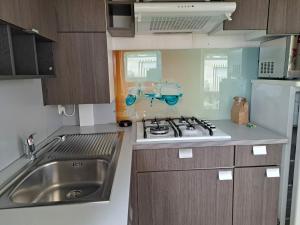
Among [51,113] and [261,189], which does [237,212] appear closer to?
[261,189]

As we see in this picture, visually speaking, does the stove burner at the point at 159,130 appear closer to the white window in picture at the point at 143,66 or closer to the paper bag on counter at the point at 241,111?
the white window in picture at the point at 143,66

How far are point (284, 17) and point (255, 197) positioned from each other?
136cm

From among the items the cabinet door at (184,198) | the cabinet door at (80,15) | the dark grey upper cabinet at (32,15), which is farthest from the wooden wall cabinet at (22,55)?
the cabinet door at (184,198)

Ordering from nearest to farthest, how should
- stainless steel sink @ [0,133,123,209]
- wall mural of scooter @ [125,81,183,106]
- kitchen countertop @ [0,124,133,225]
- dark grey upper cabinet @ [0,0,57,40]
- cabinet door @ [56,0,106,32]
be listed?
kitchen countertop @ [0,124,133,225] → dark grey upper cabinet @ [0,0,57,40] → stainless steel sink @ [0,133,123,209] → cabinet door @ [56,0,106,32] → wall mural of scooter @ [125,81,183,106]

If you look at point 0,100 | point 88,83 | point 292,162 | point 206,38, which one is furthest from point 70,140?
point 292,162

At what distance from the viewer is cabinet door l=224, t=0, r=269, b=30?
1.57 m

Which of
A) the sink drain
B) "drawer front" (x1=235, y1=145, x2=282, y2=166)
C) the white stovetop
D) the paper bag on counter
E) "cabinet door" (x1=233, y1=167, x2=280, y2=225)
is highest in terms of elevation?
the paper bag on counter

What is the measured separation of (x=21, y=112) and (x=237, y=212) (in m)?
1.64

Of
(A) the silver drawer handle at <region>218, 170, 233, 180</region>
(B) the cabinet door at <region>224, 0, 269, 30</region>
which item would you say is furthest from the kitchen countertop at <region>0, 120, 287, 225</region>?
(B) the cabinet door at <region>224, 0, 269, 30</region>

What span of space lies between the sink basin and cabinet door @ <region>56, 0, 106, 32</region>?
3.01 feet

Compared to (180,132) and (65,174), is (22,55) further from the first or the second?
(180,132)

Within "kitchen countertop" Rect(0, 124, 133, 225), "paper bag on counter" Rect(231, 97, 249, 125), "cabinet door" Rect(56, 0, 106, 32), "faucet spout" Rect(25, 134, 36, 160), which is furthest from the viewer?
"paper bag on counter" Rect(231, 97, 249, 125)

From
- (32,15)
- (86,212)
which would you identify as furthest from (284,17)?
(86,212)

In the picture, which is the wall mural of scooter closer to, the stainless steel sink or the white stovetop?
the white stovetop
